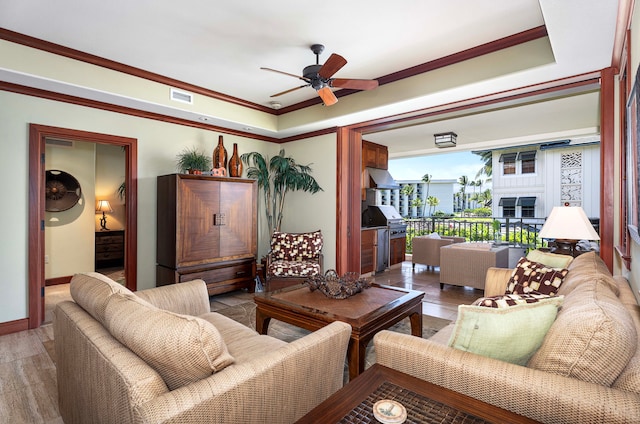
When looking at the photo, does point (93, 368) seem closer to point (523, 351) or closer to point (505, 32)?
point (523, 351)

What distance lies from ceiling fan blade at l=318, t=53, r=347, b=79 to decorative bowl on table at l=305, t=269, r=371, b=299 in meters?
1.76

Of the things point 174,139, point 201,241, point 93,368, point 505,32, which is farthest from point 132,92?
point 505,32

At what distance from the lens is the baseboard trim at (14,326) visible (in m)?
3.16

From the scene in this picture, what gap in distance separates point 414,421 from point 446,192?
13110mm

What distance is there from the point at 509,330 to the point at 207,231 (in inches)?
143

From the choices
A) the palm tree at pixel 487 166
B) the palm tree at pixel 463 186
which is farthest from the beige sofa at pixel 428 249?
the palm tree at pixel 487 166

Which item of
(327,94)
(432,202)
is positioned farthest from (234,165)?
(432,202)

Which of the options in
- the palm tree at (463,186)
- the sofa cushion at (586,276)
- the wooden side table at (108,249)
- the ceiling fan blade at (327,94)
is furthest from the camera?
the palm tree at (463,186)

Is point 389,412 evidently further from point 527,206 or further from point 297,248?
point 527,206

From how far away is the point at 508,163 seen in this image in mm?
11570

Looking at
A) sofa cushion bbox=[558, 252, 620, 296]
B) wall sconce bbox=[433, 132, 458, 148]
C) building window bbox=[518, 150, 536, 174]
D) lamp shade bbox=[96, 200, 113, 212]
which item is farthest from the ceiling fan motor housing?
building window bbox=[518, 150, 536, 174]

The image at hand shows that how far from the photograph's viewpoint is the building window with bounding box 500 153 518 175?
37.4 feet

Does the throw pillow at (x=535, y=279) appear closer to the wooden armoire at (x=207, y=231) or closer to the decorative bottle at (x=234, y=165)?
the wooden armoire at (x=207, y=231)

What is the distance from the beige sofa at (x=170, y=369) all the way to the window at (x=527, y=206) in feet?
38.7
